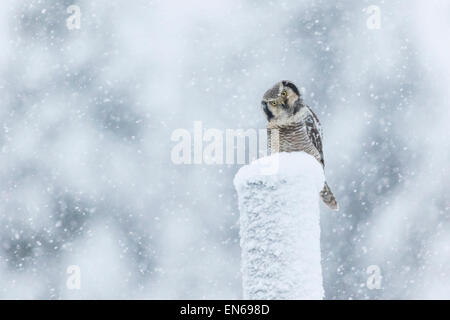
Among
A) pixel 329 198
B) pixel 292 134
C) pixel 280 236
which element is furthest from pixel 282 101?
pixel 280 236

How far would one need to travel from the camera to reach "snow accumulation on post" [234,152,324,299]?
1333 mm

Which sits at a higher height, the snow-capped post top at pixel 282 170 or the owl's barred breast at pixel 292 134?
the owl's barred breast at pixel 292 134

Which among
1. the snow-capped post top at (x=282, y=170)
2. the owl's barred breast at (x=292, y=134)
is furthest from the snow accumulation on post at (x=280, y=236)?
the owl's barred breast at (x=292, y=134)

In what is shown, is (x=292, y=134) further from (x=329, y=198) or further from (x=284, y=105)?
(x=329, y=198)

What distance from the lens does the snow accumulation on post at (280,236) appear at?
133 centimetres

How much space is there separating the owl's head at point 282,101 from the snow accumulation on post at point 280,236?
6.08 ft

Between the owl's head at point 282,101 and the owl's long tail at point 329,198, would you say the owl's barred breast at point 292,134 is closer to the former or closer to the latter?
the owl's head at point 282,101

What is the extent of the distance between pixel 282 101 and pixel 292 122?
0.40m

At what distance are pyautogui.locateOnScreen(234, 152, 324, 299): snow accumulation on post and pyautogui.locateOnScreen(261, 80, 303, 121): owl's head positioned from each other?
1.85 metres

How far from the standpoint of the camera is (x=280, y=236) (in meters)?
1.34

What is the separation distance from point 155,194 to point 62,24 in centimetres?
679
